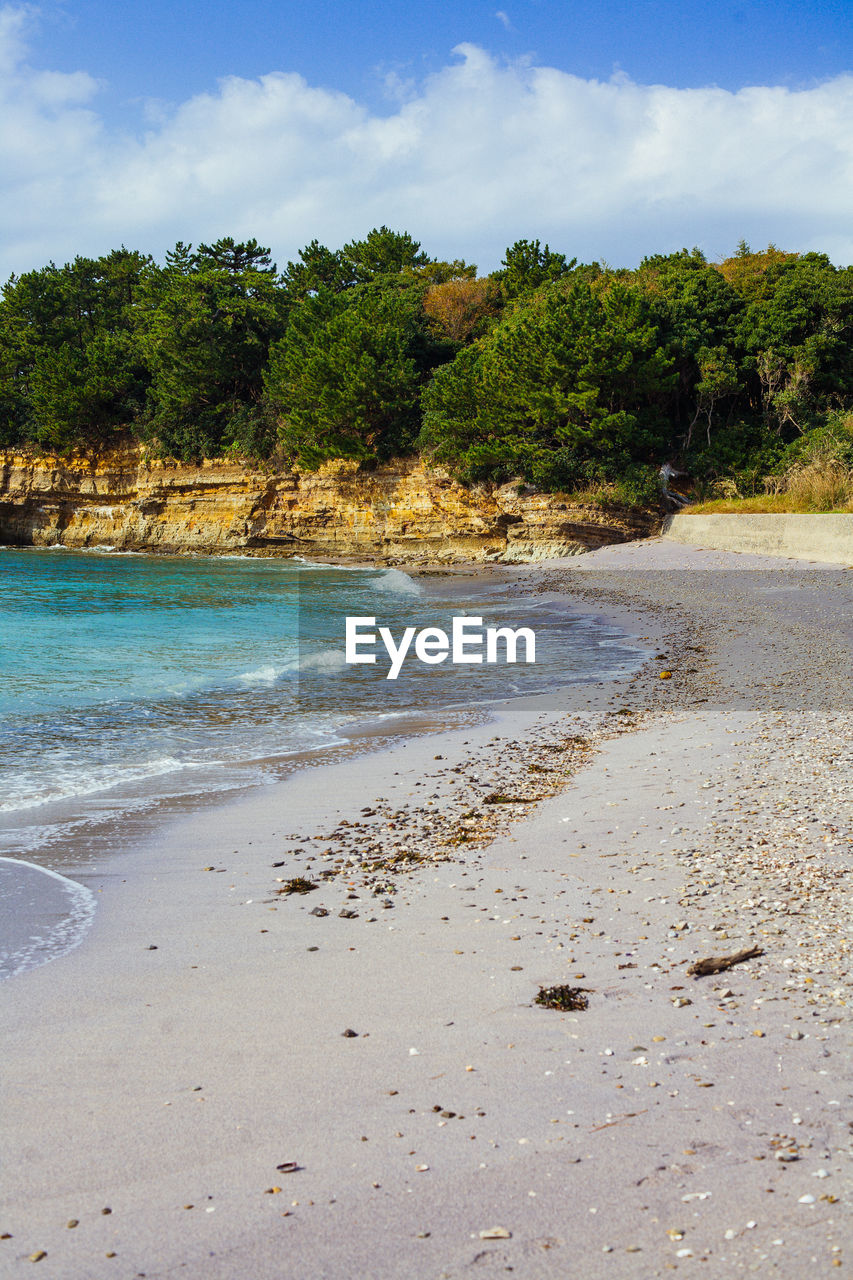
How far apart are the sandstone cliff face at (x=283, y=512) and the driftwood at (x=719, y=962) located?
28.7 metres

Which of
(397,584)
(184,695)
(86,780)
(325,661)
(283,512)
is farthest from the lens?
(283,512)

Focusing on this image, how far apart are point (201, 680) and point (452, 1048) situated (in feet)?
30.7

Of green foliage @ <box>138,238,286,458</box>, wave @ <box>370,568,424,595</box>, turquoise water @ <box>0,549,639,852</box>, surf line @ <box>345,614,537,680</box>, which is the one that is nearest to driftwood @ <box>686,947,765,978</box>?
turquoise water @ <box>0,549,639,852</box>

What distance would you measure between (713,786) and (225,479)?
1617 inches

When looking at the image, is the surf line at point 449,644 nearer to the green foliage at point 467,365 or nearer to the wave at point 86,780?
the wave at point 86,780

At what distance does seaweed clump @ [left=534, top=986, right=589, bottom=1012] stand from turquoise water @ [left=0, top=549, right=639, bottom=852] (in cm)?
365

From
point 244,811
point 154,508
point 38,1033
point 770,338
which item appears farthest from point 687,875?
point 154,508

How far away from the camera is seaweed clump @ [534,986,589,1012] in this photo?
2.82 meters

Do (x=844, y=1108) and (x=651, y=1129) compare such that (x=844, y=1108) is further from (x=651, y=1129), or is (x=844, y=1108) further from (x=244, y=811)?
(x=244, y=811)

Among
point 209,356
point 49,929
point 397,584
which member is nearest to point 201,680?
point 49,929

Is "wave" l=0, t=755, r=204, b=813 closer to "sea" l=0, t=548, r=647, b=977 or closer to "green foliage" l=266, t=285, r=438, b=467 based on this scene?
"sea" l=0, t=548, r=647, b=977

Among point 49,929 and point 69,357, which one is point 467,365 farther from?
point 49,929

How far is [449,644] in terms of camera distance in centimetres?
1448

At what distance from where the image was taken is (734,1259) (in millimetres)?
1745
